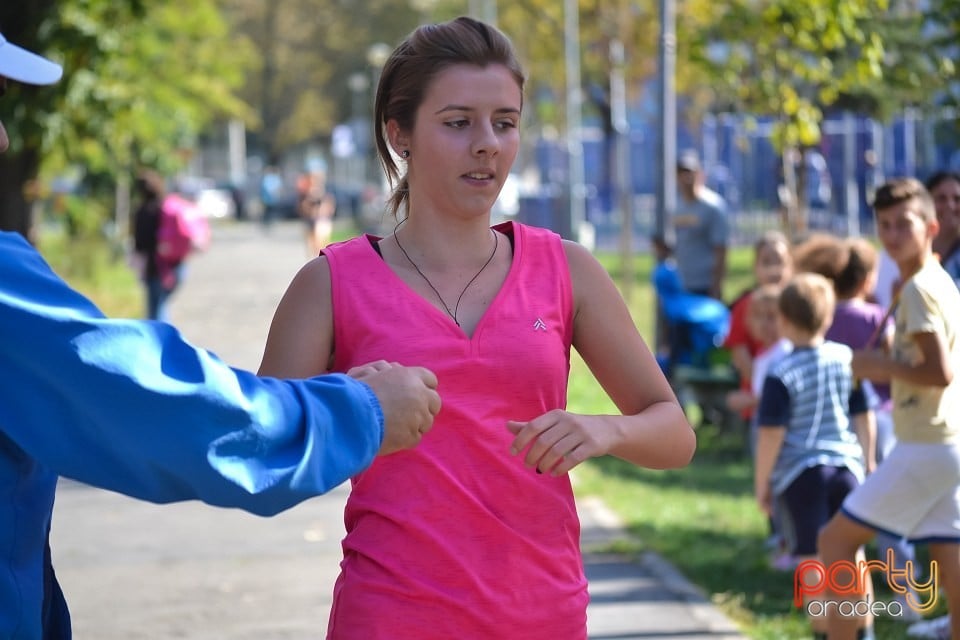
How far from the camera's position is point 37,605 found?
259cm

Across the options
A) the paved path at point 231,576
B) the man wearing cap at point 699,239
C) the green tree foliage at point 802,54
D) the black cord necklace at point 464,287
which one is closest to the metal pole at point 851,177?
the man wearing cap at point 699,239

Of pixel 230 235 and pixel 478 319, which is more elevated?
pixel 478 319

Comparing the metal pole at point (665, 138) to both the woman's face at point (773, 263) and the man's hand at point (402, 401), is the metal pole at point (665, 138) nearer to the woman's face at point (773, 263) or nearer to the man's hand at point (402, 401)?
the woman's face at point (773, 263)

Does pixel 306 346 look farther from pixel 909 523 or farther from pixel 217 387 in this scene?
pixel 909 523

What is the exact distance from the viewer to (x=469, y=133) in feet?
10.8

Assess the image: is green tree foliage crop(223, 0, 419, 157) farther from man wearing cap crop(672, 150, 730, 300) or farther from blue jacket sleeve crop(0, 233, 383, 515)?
blue jacket sleeve crop(0, 233, 383, 515)

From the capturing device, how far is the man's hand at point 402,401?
101 inches

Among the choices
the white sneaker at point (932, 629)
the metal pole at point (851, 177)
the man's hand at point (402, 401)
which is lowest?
the white sneaker at point (932, 629)

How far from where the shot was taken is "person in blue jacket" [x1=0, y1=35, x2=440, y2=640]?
2.19 m

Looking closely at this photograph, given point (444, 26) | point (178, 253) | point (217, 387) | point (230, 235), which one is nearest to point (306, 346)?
point (444, 26)

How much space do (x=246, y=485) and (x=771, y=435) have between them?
14.9 ft

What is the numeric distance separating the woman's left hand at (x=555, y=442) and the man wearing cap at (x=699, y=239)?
33.7 ft

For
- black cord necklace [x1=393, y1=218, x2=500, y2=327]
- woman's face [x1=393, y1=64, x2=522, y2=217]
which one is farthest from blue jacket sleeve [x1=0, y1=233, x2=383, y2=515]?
woman's face [x1=393, y1=64, x2=522, y2=217]

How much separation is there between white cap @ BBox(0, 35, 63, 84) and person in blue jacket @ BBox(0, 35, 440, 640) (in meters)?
0.43
